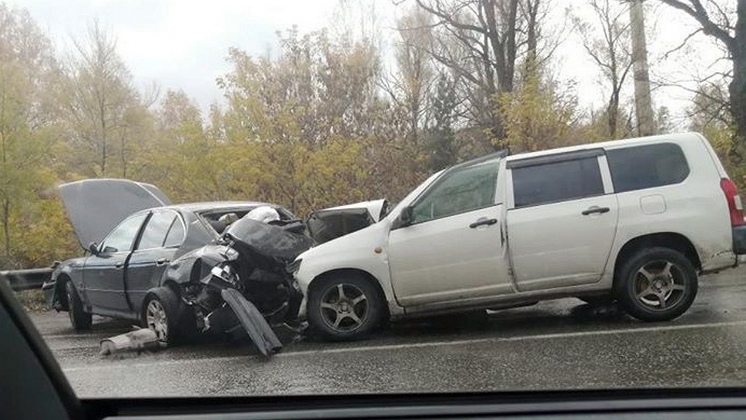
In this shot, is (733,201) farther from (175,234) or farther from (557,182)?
(175,234)

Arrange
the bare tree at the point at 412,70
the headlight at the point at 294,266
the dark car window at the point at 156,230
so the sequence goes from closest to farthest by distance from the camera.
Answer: the bare tree at the point at 412,70 → the dark car window at the point at 156,230 → the headlight at the point at 294,266

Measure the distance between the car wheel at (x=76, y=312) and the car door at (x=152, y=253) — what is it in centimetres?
22

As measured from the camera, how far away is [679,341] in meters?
2.91

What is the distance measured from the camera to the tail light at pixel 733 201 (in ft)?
9.79

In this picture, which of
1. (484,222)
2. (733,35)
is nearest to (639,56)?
(733,35)

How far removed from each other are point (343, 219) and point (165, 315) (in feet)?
2.99

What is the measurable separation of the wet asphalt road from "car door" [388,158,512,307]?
0.85ft

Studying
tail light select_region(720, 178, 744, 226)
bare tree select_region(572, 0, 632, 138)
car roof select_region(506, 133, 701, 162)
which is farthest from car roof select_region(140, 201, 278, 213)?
tail light select_region(720, 178, 744, 226)

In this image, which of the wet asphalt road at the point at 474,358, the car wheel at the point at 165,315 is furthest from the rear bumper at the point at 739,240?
the car wheel at the point at 165,315

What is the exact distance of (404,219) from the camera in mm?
3631

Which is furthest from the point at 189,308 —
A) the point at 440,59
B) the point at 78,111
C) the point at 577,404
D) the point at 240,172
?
the point at 577,404

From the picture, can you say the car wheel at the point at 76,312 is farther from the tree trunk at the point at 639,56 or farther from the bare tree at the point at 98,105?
the tree trunk at the point at 639,56

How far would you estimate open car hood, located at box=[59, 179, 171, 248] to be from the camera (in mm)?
3020

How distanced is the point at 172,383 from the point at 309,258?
0.97 m
